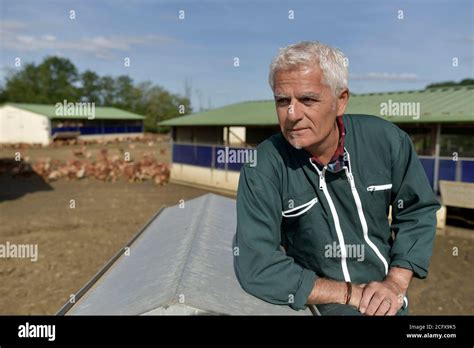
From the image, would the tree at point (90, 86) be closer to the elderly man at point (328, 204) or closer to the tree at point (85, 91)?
the tree at point (85, 91)

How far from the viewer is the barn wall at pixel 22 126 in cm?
4234

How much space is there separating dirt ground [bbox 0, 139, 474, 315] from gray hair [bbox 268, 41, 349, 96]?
19.6 ft

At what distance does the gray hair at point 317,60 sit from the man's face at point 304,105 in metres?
0.03

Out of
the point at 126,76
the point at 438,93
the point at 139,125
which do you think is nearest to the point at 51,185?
the point at 438,93

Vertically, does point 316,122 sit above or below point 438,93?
below

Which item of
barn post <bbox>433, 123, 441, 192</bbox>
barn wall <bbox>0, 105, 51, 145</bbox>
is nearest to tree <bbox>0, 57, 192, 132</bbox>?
barn wall <bbox>0, 105, 51, 145</bbox>

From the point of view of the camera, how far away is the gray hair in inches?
74.0

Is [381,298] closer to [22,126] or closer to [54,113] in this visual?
[54,113]

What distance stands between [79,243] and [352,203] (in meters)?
9.79

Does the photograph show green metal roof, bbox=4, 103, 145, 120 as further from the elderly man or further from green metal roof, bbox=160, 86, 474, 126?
the elderly man

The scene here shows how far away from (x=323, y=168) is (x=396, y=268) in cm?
69

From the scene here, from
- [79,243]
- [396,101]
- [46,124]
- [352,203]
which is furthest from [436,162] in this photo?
[46,124]
